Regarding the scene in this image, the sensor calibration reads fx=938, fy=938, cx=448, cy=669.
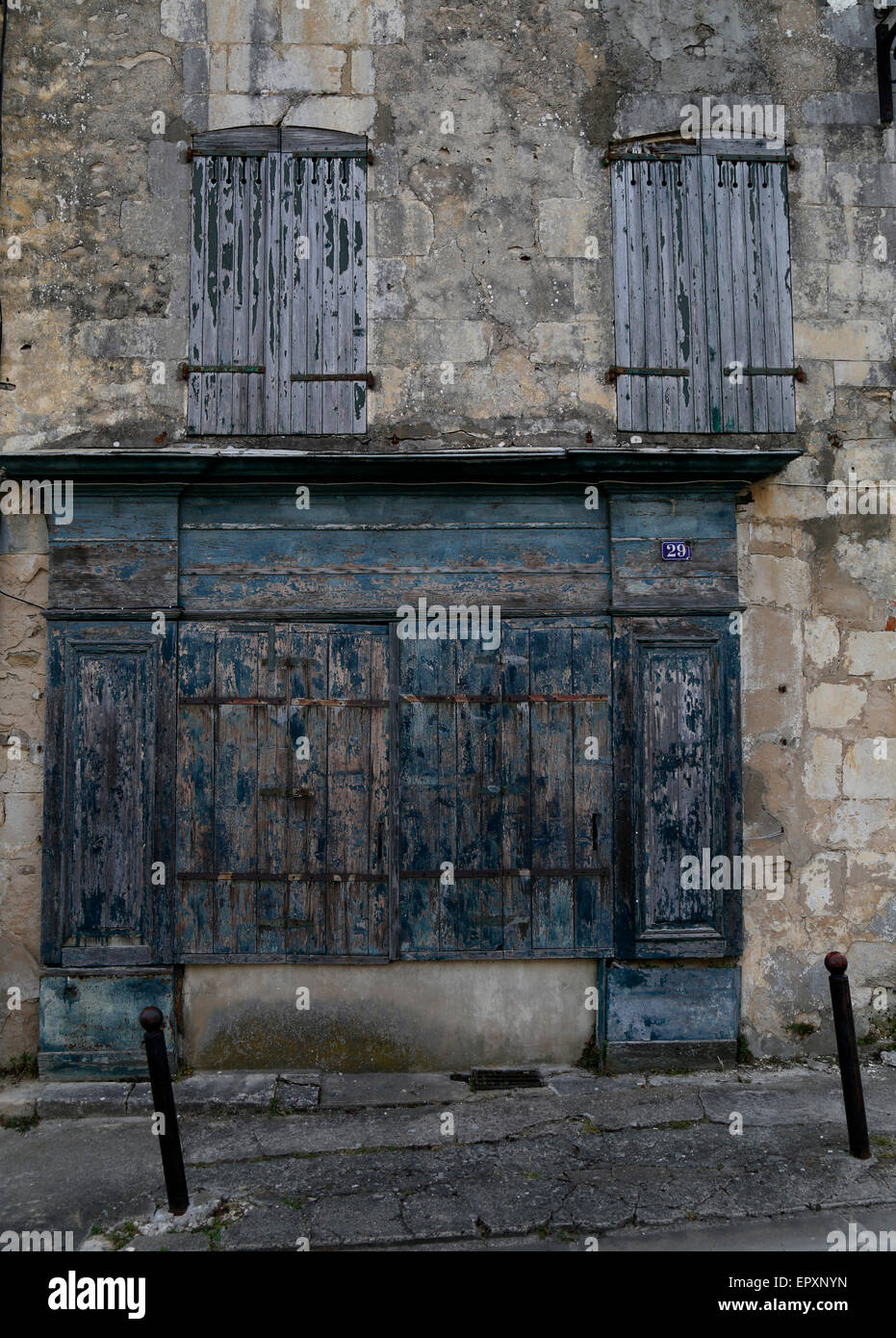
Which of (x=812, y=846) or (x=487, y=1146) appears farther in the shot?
(x=812, y=846)

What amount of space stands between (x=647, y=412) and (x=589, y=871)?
2759mm

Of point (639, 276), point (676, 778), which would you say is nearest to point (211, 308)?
point (639, 276)

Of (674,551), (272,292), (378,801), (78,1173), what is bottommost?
(78,1173)

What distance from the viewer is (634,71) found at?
18.8 feet

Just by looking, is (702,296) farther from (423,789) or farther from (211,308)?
(423,789)

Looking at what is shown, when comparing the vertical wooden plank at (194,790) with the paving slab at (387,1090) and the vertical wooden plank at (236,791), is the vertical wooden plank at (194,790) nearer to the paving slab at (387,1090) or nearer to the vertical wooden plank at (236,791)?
the vertical wooden plank at (236,791)

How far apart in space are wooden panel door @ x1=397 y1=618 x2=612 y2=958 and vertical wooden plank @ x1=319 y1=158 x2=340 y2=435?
4.87 ft

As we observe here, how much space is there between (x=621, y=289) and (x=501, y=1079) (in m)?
4.69

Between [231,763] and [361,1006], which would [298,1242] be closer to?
[361,1006]

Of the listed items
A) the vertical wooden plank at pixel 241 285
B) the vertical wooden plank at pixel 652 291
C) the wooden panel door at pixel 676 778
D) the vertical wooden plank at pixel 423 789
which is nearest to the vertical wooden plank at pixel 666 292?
the vertical wooden plank at pixel 652 291

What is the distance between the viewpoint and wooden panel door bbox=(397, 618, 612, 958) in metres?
5.45

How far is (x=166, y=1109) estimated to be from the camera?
398cm

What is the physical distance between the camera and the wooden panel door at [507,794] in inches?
214

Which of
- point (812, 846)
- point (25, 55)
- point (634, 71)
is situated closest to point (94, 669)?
point (25, 55)
